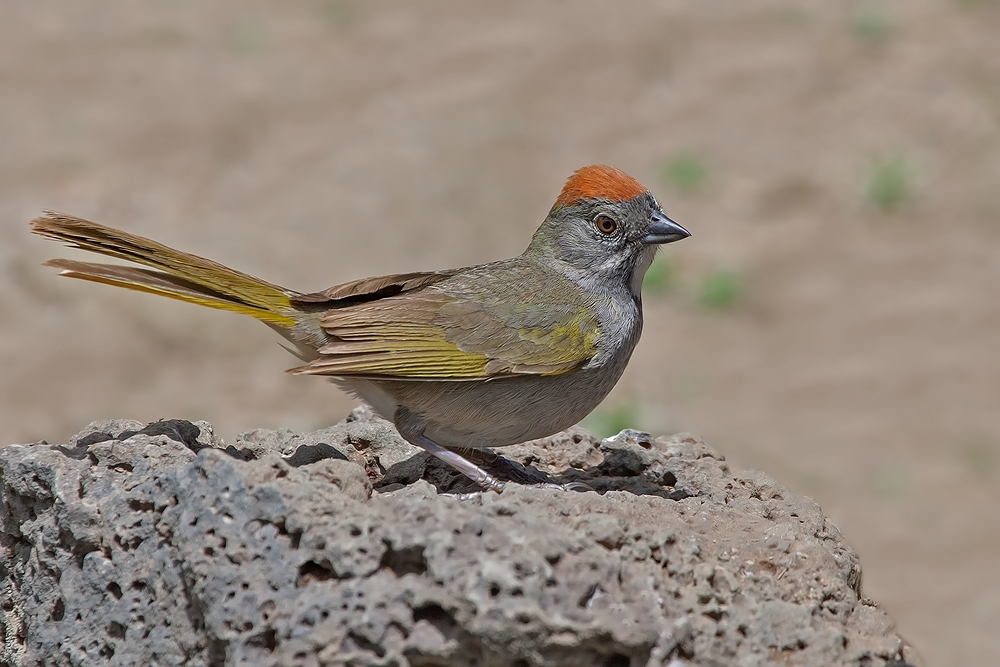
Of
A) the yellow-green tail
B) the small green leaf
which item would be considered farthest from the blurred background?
the yellow-green tail

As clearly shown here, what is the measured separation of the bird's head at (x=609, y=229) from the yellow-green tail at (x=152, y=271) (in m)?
1.45

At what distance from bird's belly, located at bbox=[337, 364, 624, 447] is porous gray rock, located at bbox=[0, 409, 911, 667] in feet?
1.56

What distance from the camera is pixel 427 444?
4.86 m

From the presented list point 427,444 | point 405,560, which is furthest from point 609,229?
point 405,560

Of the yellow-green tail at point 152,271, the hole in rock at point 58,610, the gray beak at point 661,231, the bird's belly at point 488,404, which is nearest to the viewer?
the hole in rock at point 58,610

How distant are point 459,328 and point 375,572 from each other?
64.8 inches

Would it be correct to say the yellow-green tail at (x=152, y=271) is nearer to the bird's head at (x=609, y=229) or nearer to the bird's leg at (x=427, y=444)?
the bird's leg at (x=427, y=444)

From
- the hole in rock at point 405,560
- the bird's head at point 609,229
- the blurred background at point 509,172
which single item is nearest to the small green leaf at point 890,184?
the blurred background at point 509,172

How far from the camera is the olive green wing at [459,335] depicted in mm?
4711

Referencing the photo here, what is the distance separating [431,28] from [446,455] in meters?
8.72

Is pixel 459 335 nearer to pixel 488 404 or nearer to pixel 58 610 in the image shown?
pixel 488 404

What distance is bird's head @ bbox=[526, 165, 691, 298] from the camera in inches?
212

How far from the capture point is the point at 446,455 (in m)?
4.82

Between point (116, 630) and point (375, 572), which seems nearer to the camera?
point (375, 572)
